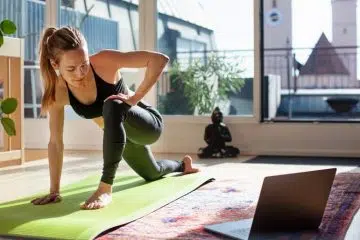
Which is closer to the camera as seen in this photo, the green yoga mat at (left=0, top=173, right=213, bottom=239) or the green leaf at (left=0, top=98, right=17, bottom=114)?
the green leaf at (left=0, top=98, right=17, bottom=114)

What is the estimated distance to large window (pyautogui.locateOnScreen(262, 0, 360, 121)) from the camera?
153 inches

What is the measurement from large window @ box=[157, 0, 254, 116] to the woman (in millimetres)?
1915

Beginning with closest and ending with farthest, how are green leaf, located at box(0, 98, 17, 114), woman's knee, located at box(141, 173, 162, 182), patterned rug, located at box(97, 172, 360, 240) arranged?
green leaf, located at box(0, 98, 17, 114)
patterned rug, located at box(97, 172, 360, 240)
woman's knee, located at box(141, 173, 162, 182)

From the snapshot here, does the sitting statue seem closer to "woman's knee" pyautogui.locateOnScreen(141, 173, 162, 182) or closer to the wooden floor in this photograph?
the wooden floor

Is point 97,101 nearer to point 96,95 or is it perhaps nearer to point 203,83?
point 96,95

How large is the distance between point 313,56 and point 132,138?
2.22 meters

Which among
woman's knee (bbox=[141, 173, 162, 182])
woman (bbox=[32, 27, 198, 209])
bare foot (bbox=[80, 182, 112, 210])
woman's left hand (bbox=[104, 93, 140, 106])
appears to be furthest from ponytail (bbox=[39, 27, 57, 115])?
woman's knee (bbox=[141, 173, 162, 182])

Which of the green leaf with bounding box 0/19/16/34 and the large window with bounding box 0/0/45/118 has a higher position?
the large window with bounding box 0/0/45/118

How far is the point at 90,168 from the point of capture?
3.21 m

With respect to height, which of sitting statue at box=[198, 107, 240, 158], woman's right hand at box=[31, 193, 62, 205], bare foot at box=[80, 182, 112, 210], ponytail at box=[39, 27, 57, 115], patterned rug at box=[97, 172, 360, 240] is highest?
ponytail at box=[39, 27, 57, 115]

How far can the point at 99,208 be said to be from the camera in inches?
71.0

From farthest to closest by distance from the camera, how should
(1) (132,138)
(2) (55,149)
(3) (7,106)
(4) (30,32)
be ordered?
(4) (30,32) → (1) (132,138) → (2) (55,149) → (3) (7,106)

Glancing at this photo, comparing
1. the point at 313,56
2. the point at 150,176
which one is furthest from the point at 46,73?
the point at 313,56

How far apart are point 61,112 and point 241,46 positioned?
2248mm
